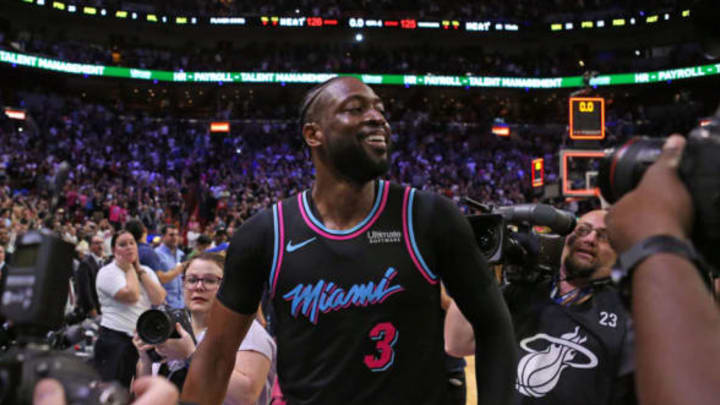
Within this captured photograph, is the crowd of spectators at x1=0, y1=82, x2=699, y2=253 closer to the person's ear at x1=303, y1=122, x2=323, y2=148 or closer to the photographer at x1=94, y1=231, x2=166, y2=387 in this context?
the photographer at x1=94, y1=231, x2=166, y2=387

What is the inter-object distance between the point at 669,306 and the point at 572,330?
2.04 meters

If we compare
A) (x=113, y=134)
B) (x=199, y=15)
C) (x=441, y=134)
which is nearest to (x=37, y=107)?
(x=113, y=134)

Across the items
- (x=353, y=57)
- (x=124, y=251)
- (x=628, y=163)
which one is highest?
(x=353, y=57)

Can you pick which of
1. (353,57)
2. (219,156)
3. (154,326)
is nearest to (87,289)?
(154,326)

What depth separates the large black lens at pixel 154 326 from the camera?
2.58 metres

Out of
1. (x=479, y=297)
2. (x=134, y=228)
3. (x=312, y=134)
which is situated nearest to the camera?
(x=479, y=297)

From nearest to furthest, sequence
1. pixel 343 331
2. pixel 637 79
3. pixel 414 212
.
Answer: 1. pixel 343 331
2. pixel 414 212
3. pixel 637 79

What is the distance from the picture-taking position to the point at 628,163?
1.09m

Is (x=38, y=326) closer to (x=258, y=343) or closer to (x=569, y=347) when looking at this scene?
(x=258, y=343)

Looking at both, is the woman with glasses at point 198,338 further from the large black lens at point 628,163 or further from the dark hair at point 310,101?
the large black lens at point 628,163

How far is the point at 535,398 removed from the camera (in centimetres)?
278

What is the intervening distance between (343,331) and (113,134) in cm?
2734

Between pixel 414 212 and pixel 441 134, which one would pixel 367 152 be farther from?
pixel 441 134

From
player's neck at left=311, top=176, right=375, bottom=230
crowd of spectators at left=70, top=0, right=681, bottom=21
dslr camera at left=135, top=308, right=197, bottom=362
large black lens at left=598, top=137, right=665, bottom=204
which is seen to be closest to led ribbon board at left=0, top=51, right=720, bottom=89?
crowd of spectators at left=70, top=0, right=681, bottom=21
